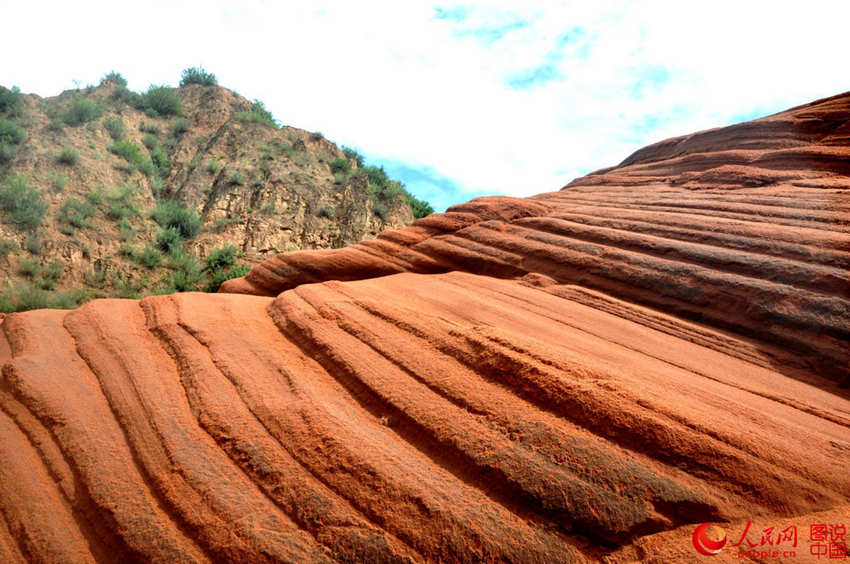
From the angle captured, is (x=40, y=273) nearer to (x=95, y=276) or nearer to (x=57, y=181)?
(x=95, y=276)

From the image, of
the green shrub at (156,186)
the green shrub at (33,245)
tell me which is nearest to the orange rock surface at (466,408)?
the green shrub at (33,245)

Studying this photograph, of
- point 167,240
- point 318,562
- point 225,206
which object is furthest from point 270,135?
point 318,562

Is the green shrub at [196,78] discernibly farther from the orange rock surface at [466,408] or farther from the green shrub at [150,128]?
the orange rock surface at [466,408]

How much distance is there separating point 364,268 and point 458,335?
3.36 meters

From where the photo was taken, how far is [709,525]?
1.91 meters

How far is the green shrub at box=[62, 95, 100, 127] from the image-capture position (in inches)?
715

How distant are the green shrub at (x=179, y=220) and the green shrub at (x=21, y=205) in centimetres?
348

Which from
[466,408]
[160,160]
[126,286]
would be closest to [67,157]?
[160,160]

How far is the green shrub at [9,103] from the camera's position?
17.2 m

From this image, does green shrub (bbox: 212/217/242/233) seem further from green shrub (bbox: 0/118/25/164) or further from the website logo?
the website logo

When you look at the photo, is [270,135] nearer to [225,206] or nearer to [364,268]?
[225,206]

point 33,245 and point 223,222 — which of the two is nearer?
point 33,245

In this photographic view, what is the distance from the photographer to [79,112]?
60.7 ft

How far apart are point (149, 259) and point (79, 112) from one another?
979 centimetres
